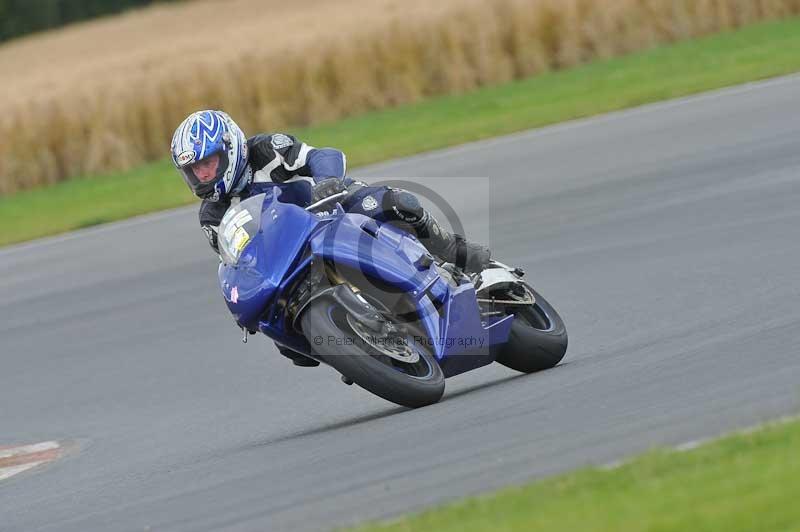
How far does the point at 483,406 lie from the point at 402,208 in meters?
1.16

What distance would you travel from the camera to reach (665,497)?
4621 mm

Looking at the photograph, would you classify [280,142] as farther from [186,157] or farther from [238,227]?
[238,227]

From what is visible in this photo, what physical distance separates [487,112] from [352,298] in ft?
39.6

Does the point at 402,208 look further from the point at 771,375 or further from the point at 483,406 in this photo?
the point at 771,375

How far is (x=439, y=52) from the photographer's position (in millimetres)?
20812

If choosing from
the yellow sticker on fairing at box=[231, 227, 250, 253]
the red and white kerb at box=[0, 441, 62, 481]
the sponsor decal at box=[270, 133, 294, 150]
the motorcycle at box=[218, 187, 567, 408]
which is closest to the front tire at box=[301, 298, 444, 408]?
the motorcycle at box=[218, 187, 567, 408]

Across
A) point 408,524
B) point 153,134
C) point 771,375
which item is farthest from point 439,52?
point 408,524

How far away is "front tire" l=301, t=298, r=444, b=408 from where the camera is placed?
6.51 m

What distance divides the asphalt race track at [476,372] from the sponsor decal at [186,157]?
1.43 metres

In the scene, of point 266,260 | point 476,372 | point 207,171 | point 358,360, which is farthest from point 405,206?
point 476,372

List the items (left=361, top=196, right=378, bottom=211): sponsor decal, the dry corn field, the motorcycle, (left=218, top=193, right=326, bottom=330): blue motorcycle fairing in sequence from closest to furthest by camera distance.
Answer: the motorcycle → (left=218, top=193, right=326, bottom=330): blue motorcycle fairing → (left=361, top=196, right=378, bottom=211): sponsor decal → the dry corn field

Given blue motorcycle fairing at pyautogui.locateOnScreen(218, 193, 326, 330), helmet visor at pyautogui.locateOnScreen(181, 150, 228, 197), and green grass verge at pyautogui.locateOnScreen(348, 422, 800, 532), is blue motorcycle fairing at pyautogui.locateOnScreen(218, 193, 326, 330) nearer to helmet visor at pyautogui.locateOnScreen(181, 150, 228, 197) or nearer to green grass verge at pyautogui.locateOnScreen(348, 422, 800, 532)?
helmet visor at pyautogui.locateOnScreen(181, 150, 228, 197)

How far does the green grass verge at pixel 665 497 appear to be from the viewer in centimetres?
438

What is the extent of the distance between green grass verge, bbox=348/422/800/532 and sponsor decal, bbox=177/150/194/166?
2.67m
